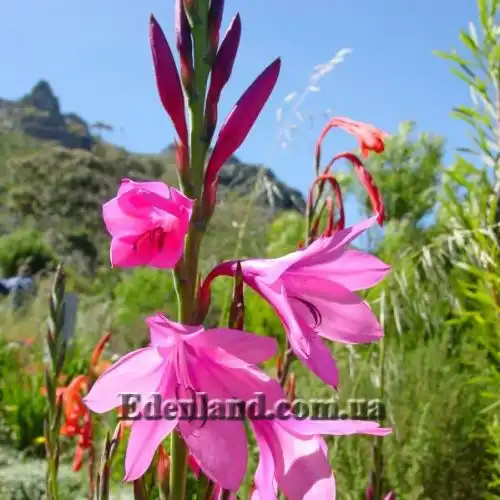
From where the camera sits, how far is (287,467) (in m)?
0.63

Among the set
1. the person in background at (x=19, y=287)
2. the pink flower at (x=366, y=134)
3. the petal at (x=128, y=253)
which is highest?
the person in background at (x=19, y=287)

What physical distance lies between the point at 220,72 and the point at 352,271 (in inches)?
10.3

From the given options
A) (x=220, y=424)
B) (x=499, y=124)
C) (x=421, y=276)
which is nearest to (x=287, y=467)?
(x=220, y=424)

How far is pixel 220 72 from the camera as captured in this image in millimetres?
738

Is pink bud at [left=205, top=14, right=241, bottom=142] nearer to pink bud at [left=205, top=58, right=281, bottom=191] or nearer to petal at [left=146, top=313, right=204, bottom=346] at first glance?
pink bud at [left=205, top=58, right=281, bottom=191]

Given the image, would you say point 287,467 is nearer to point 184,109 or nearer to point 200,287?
point 200,287

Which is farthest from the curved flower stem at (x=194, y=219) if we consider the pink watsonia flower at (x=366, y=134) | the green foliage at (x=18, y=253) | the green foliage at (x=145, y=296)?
the green foliage at (x=18, y=253)

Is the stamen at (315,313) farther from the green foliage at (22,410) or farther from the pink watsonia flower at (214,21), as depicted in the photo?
the green foliage at (22,410)

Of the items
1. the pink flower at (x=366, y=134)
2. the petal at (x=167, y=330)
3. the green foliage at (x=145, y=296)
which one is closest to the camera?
the petal at (x=167, y=330)

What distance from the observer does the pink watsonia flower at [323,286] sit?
68 centimetres

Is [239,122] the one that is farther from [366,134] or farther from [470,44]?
[470,44]

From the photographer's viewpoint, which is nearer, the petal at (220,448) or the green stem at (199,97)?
the petal at (220,448)

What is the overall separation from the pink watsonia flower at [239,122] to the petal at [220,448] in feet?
0.84

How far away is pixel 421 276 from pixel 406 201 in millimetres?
6801
